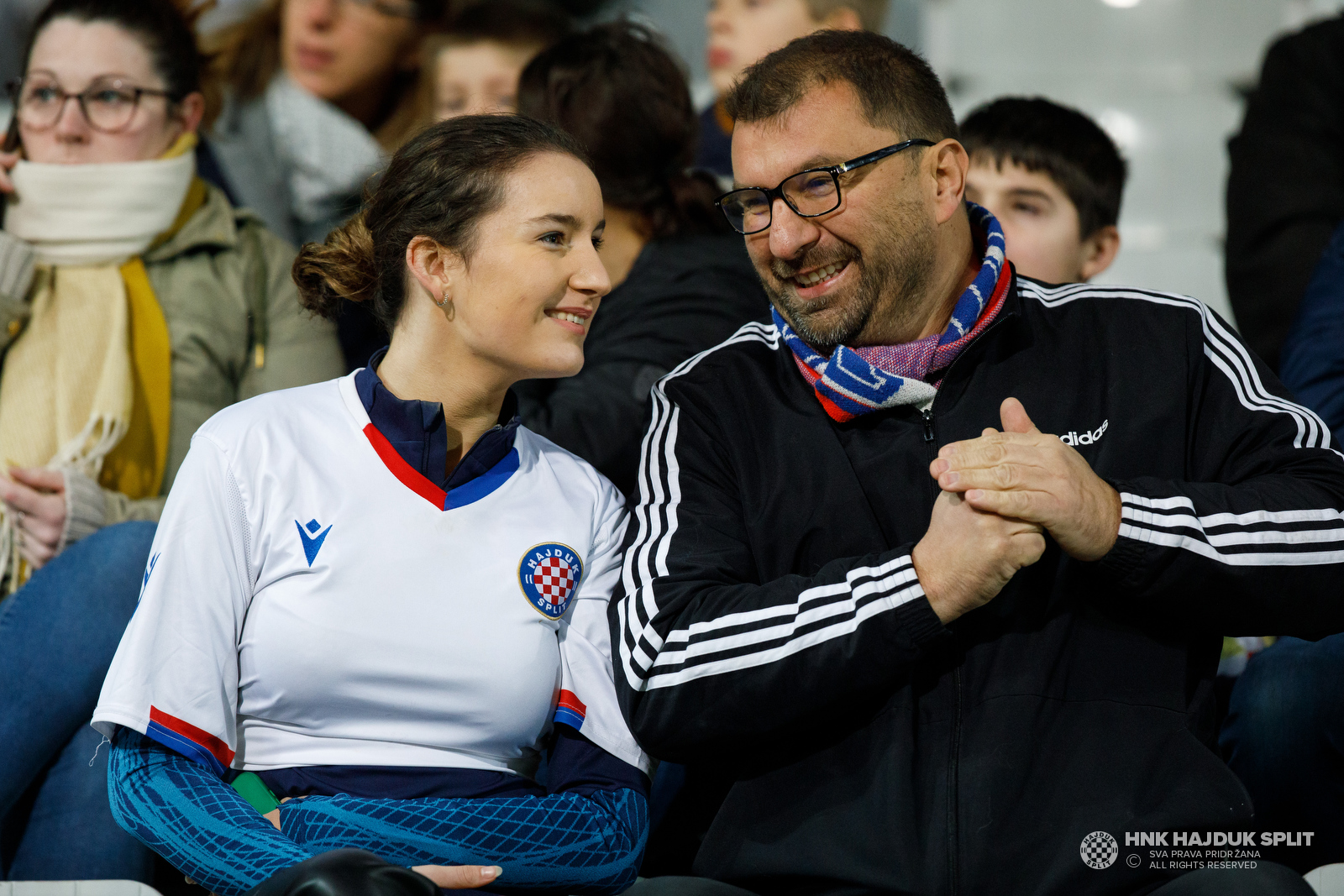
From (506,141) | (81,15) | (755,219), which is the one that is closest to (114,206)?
(81,15)

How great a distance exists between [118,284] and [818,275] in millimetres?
1419

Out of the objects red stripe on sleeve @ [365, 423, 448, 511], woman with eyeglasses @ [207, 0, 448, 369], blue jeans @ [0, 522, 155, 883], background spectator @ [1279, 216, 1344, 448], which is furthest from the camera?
woman with eyeglasses @ [207, 0, 448, 369]

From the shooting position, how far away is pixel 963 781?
4.84 ft

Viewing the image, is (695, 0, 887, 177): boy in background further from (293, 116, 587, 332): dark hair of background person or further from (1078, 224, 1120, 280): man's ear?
(293, 116, 587, 332): dark hair of background person

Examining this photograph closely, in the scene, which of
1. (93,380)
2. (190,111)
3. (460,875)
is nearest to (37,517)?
(93,380)

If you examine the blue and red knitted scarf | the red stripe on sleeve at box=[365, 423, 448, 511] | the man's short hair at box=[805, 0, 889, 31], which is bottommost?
the red stripe on sleeve at box=[365, 423, 448, 511]

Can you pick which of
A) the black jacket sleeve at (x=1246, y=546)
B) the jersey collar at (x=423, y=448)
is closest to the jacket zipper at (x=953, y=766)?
the black jacket sleeve at (x=1246, y=546)

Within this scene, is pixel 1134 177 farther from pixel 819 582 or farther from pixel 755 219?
pixel 819 582

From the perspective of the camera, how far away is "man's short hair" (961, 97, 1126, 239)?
8.18 feet

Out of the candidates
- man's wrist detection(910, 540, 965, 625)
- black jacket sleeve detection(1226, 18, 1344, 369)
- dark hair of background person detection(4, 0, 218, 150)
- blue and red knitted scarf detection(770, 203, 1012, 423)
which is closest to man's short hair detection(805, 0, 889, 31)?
black jacket sleeve detection(1226, 18, 1344, 369)

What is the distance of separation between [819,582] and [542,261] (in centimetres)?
53

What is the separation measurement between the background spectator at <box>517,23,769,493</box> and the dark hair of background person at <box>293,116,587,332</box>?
41 cm

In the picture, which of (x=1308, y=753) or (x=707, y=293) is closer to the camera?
(x=1308, y=753)

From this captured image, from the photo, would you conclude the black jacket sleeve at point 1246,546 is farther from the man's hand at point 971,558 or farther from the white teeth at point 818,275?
the white teeth at point 818,275
